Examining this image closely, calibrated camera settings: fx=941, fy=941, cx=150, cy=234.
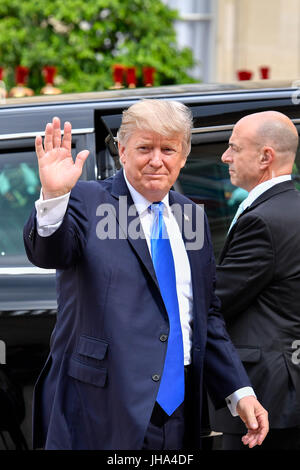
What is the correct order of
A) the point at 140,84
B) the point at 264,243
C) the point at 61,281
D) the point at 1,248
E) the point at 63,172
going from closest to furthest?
the point at 63,172 < the point at 61,281 < the point at 264,243 < the point at 1,248 < the point at 140,84

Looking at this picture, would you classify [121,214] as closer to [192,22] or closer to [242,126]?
[242,126]

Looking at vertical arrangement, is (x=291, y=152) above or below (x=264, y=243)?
above

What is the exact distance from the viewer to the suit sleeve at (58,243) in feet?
7.64

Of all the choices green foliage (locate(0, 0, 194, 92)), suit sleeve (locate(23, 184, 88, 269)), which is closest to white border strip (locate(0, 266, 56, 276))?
suit sleeve (locate(23, 184, 88, 269))

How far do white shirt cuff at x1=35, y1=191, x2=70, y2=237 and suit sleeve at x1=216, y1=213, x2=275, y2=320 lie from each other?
82 cm

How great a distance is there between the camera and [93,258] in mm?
2461

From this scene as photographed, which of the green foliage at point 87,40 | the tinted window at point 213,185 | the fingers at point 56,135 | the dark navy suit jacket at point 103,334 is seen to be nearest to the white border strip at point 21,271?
the tinted window at point 213,185

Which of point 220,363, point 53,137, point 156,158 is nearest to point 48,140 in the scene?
point 53,137

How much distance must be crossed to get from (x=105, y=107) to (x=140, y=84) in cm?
514

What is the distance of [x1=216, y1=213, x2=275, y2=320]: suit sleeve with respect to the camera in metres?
2.95

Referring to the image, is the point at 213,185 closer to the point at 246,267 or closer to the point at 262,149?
the point at 262,149

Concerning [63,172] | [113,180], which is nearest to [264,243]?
[113,180]
